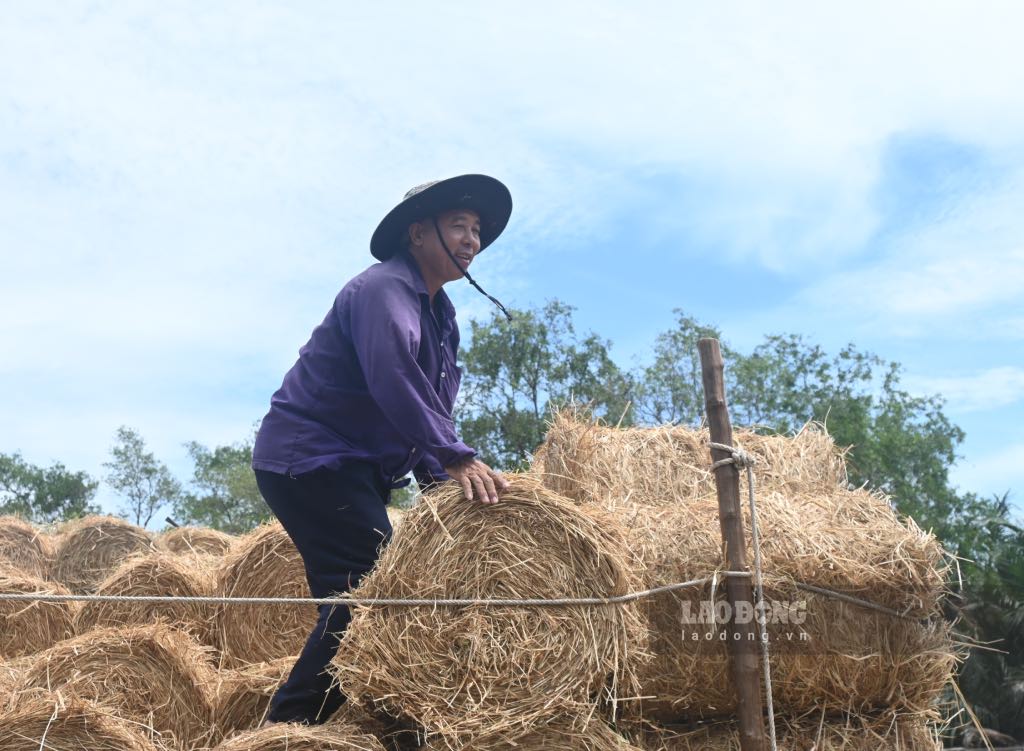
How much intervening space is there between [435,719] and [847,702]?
1951 millimetres

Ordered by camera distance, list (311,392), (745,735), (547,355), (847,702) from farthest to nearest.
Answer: (547,355), (847,702), (745,735), (311,392)

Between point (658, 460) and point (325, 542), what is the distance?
9.18 feet

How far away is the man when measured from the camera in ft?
10.9

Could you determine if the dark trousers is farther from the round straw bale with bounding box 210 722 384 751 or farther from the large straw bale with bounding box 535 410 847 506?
the large straw bale with bounding box 535 410 847 506

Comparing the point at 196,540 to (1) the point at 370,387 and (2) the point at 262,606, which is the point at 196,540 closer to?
(2) the point at 262,606

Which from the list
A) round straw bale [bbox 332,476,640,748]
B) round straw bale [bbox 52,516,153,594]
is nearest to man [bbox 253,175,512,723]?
round straw bale [bbox 332,476,640,748]

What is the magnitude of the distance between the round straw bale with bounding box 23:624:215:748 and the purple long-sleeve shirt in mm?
1437

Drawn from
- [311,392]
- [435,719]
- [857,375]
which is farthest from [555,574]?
[857,375]

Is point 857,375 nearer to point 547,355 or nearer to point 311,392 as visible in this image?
point 547,355

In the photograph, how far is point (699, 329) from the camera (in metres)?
27.9

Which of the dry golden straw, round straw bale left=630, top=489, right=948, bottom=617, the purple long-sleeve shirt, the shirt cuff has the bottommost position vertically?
the dry golden straw

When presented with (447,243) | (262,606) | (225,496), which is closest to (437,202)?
(447,243)

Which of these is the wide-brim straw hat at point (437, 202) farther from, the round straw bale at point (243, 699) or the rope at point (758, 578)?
the round straw bale at point (243, 699)

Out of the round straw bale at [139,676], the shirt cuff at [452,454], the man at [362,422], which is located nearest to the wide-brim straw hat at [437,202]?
the man at [362,422]
